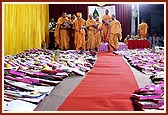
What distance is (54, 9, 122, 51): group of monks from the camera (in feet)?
26.1

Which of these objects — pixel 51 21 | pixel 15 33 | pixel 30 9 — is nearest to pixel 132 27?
pixel 51 21

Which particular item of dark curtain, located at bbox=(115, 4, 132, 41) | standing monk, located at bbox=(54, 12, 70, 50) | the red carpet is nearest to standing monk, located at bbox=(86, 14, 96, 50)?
standing monk, located at bbox=(54, 12, 70, 50)

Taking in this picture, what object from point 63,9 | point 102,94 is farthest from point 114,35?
point 102,94

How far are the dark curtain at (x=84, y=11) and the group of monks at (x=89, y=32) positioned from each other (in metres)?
3.18

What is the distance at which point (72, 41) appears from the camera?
8555 mm

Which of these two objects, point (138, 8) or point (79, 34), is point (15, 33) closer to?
point (79, 34)

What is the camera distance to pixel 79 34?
26.5 ft

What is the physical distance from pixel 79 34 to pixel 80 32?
0.06 m

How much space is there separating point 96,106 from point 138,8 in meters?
10.3

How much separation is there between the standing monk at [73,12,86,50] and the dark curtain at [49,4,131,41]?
11.5 feet

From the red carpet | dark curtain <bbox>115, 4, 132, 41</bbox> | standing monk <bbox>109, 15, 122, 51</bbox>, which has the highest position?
dark curtain <bbox>115, 4, 132, 41</bbox>

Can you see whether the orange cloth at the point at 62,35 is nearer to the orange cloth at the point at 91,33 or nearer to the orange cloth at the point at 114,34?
the orange cloth at the point at 91,33

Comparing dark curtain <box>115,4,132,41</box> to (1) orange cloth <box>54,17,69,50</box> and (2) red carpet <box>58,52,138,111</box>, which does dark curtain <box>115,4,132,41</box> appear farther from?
(2) red carpet <box>58,52,138,111</box>

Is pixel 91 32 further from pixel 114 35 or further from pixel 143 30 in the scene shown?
pixel 143 30
